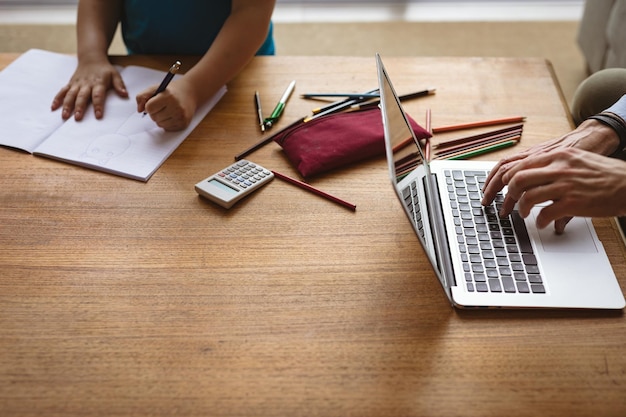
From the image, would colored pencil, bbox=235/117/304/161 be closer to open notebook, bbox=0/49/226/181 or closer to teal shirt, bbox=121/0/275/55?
open notebook, bbox=0/49/226/181

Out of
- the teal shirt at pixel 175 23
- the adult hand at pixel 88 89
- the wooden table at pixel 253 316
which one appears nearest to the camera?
the wooden table at pixel 253 316

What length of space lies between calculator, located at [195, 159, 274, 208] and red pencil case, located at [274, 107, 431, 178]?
6cm

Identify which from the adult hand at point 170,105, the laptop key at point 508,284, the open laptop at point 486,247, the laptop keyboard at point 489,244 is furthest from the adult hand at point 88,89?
the laptop key at point 508,284

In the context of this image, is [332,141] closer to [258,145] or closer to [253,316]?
[258,145]

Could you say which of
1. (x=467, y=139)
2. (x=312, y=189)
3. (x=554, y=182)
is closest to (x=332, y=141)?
(x=312, y=189)

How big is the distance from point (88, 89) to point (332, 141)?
1.62 feet

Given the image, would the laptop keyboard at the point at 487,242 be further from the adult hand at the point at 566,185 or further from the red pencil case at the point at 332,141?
the red pencil case at the point at 332,141

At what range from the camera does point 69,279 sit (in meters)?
0.79

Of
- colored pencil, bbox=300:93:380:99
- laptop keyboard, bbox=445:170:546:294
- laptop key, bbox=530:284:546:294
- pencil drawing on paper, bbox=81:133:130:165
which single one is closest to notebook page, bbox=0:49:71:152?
pencil drawing on paper, bbox=81:133:130:165

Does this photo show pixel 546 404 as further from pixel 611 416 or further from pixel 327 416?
pixel 327 416

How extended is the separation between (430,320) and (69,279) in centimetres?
48

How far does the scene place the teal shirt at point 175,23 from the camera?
1.25 meters

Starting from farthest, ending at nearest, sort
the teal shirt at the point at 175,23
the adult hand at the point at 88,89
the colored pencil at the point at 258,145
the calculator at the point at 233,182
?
1. the teal shirt at the point at 175,23
2. the adult hand at the point at 88,89
3. the colored pencil at the point at 258,145
4. the calculator at the point at 233,182

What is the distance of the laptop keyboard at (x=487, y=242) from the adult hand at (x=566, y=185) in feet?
0.11
